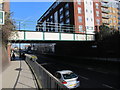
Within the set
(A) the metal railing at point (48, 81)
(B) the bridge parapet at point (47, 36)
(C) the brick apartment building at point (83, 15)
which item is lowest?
(A) the metal railing at point (48, 81)

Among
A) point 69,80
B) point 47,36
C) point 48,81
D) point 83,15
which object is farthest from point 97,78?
point 83,15

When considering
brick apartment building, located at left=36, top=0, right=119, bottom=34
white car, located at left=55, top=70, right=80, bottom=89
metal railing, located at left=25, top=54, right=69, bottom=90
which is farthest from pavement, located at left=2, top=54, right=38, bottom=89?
brick apartment building, located at left=36, top=0, right=119, bottom=34

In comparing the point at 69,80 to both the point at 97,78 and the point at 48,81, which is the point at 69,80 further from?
the point at 97,78

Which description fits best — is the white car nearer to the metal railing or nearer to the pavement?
the metal railing

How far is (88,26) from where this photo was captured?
44531 millimetres

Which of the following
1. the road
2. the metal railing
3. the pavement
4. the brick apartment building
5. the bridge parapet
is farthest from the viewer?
the brick apartment building

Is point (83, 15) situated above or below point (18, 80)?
above

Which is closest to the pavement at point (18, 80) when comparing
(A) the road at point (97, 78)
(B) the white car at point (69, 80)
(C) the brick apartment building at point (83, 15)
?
(B) the white car at point (69, 80)

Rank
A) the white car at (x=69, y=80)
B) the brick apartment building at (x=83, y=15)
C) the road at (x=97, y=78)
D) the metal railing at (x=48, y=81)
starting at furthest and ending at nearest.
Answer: the brick apartment building at (x=83, y=15) → the road at (x=97, y=78) → the white car at (x=69, y=80) → the metal railing at (x=48, y=81)

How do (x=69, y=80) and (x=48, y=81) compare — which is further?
(x=69, y=80)

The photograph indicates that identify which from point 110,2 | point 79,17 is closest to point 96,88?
point 79,17

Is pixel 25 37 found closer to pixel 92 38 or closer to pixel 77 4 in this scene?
pixel 92 38

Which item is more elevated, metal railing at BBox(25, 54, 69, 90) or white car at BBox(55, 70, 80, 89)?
metal railing at BBox(25, 54, 69, 90)

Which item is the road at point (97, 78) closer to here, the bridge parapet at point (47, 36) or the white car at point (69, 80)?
the white car at point (69, 80)
